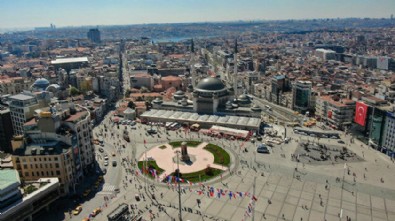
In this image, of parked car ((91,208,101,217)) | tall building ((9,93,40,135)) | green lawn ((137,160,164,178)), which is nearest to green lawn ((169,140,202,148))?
green lawn ((137,160,164,178))

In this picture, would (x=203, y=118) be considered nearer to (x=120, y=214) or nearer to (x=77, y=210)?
(x=77, y=210)

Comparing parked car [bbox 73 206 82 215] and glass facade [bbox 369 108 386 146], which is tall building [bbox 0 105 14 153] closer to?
parked car [bbox 73 206 82 215]

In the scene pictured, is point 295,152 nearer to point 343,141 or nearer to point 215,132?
point 343,141

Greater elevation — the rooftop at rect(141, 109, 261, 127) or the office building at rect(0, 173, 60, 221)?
the office building at rect(0, 173, 60, 221)

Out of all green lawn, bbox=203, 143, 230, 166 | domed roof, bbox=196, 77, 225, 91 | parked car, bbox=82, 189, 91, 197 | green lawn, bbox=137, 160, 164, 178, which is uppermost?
domed roof, bbox=196, 77, 225, 91

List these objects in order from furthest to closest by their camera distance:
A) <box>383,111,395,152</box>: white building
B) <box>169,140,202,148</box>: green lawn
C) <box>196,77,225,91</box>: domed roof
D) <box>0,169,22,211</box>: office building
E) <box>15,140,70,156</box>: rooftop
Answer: <box>196,77,225,91</box>: domed roof
<box>169,140,202,148</box>: green lawn
<box>383,111,395,152</box>: white building
<box>15,140,70,156</box>: rooftop
<box>0,169,22,211</box>: office building

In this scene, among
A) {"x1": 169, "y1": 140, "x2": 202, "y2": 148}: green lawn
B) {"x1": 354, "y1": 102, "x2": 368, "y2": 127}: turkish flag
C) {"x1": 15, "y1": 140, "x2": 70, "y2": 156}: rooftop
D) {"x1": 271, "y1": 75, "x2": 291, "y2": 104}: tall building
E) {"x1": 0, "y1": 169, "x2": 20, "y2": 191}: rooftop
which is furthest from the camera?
{"x1": 271, "y1": 75, "x2": 291, "y2": 104}: tall building
